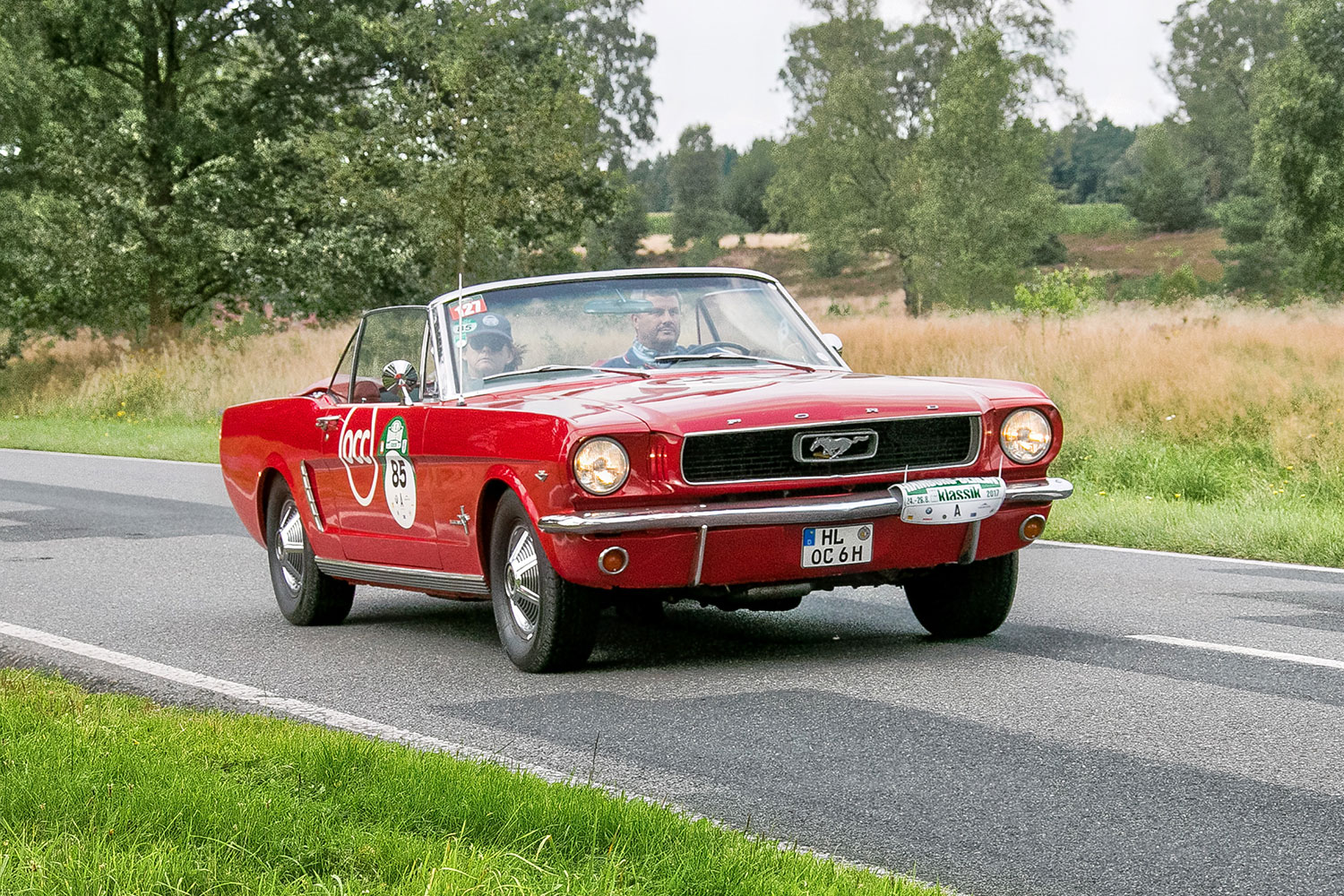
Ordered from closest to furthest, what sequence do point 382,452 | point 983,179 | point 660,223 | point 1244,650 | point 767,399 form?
point 767,399 < point 1244,650 < point 382,452 < point 983,179 < point 660,223

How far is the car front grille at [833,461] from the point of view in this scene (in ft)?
20.5

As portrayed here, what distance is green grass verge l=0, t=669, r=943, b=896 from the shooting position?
3.51 m

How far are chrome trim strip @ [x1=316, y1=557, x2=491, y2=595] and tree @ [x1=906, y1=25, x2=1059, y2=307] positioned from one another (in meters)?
50.7

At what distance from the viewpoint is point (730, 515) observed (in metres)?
6.16

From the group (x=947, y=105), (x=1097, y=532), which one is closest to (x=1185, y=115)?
(x=947, y=105)

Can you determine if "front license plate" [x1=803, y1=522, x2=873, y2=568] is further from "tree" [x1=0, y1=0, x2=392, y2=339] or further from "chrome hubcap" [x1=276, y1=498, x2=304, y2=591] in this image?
"tree" [x1=0, y1=0, x2=392, y2=339]

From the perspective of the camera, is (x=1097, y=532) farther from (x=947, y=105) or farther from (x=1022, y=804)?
(x=947, y=105)

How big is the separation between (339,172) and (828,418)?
70.0ft

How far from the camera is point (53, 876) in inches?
137

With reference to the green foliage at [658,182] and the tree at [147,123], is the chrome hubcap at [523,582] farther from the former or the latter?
the green foliage at [658,182]

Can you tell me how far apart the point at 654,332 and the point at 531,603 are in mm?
1527

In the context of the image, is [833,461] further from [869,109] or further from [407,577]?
[869,109]

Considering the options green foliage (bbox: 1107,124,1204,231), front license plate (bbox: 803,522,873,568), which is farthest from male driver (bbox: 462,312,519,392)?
green foliage (bbox: 1107,124,1204,231)

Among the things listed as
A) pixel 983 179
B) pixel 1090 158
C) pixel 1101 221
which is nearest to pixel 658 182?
pixel 1090 158
